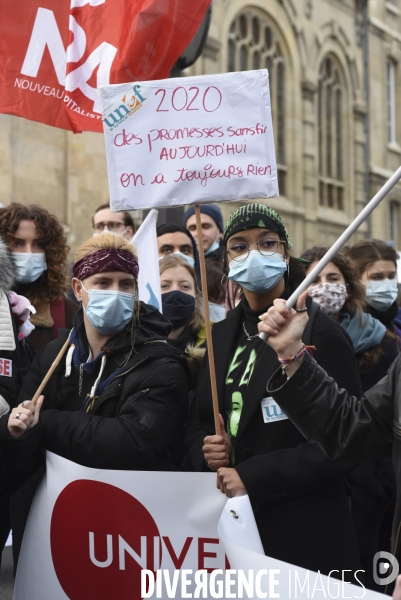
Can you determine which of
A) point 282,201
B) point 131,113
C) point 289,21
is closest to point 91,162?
point 282,201

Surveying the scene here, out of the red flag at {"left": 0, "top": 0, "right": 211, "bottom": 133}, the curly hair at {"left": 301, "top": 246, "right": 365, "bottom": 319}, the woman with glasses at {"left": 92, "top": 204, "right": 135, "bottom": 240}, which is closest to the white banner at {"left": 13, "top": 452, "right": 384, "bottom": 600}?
the curly hair at {"left": 301, "top": 246, "right": 365, "bottom": 319}

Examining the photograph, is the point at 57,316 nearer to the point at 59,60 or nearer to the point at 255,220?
the point at 59,60

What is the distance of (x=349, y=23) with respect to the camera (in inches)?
998

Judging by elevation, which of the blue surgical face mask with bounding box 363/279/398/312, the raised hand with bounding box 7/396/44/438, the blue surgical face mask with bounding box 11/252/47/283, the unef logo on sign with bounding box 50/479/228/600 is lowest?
the unef logo on sign with bounding box 50/479/228/600

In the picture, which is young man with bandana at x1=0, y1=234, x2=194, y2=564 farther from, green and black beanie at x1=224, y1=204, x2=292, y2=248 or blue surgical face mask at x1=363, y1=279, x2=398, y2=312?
blue surgical face mask at x1=363, y1=279, x2=398, y2=312

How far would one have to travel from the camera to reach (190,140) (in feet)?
10.7

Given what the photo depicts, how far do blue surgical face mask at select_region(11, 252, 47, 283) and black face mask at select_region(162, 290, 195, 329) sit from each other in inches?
25.7

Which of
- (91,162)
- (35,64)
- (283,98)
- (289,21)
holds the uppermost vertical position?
(289,21)

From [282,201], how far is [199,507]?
19.2m

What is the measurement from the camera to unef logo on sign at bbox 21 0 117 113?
4699mm

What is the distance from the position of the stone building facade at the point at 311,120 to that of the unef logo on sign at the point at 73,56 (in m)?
9.65

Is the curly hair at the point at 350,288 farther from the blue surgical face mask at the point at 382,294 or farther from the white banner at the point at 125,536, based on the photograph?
the white banner at the point at 125,536

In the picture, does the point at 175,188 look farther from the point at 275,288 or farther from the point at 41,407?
the point at 41,407

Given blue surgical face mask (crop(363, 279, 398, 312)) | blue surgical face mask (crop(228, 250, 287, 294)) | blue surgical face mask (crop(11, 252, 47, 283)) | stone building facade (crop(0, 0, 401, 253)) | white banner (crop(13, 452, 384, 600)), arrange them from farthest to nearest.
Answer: stone building facade (crop(0, 0, 401, 253)), blue surgical face mask (crop(363, 279, 398, 312)), blue surgical face mask (crop(11, 252, 47, 283)), blue surgical face mask (crop(228, 250, 287, 294)), white banner (crop(13, 452, 384, 600))
